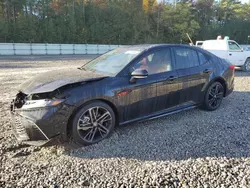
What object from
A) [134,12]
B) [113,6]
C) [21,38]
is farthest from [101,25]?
[21,38]

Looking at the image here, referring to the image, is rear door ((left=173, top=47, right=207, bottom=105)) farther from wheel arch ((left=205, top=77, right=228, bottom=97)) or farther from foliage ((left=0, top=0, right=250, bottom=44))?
foliage ((left=0, top=0, right=250, bottom=44))

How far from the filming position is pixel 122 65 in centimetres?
344

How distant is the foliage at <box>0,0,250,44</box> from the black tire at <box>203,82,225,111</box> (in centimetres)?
2710

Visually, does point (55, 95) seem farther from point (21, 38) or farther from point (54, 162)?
point (21, 38)

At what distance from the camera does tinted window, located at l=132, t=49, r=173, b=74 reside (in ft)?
11.5

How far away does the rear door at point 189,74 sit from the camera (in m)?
3.88

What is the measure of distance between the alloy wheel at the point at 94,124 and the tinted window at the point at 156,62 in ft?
3.02

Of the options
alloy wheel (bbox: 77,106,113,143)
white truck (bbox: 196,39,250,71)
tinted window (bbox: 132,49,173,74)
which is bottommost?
alloy wheel (bbox: 77,106,113,143)

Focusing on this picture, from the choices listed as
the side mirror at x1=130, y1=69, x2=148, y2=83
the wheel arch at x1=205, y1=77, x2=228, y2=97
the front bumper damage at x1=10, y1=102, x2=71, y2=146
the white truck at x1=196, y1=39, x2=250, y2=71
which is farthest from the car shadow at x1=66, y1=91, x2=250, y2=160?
the white truck at x1=196, y1=39, x2=250, y2=71

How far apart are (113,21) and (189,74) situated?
31925 millimetres

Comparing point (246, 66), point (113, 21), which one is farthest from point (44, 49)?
point (246, 66)

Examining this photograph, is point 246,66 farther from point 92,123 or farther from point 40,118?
point 40,118

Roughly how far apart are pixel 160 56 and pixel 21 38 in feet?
88.5

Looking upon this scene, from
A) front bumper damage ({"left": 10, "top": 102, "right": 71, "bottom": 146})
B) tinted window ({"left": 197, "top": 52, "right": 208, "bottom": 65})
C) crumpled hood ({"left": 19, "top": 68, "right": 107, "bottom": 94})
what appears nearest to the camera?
front bumper damage ({"left": 10, "top": 102, "right": 71, "bottom": 146})
